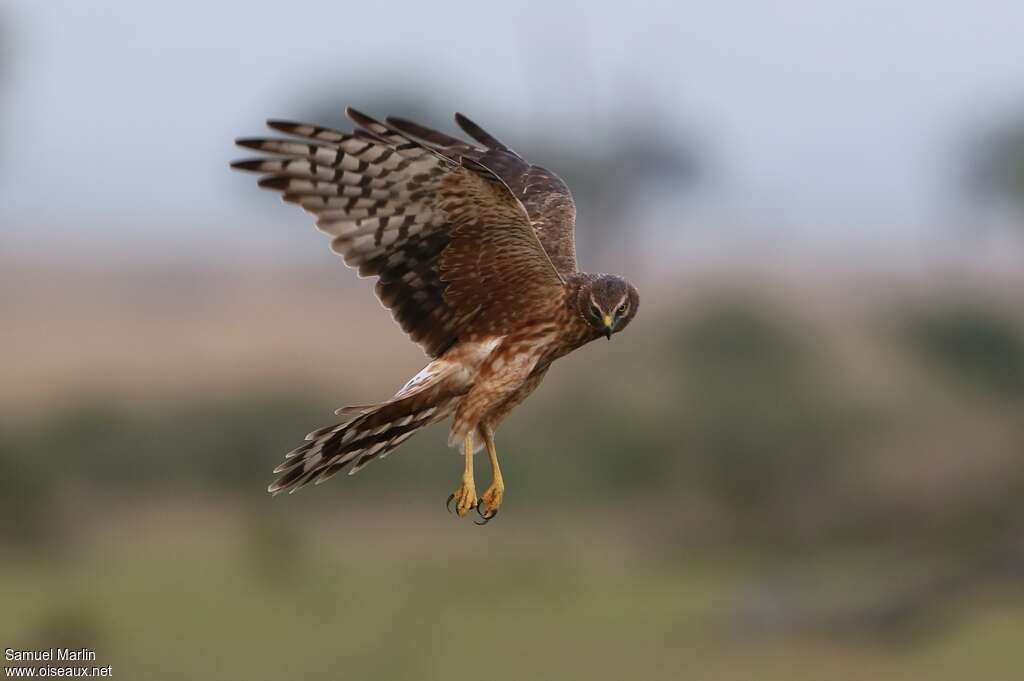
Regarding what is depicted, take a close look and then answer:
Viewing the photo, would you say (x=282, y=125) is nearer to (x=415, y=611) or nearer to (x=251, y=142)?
(x=251, y=142)

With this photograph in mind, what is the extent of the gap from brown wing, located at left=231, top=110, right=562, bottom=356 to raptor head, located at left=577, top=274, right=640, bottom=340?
0.28m

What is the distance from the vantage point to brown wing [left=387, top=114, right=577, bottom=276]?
32.5ft

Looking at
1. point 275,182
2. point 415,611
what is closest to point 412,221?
point 275,182

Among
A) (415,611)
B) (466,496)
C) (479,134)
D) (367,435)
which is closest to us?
(466,496)

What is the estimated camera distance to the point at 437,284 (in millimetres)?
9219

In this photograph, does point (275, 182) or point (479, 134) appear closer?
point (275, 182)

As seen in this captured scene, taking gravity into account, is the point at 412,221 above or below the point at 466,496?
above

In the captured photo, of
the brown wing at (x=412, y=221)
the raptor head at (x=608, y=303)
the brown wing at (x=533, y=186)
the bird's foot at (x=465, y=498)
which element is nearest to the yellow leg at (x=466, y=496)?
the bird's foot at (x=465, y=498)

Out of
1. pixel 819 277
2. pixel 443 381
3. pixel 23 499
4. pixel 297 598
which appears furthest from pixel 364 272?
pixel 819 277

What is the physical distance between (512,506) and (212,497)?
624 centimetres

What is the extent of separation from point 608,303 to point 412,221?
3.32ft

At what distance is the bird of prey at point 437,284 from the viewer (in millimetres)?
8828

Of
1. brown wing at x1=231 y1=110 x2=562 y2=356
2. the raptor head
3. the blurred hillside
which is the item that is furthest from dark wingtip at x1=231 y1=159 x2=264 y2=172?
the blurred hillside

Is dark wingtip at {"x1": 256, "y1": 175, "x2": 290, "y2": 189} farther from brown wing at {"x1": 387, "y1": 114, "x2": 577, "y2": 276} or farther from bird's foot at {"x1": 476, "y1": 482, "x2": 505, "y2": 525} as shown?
bird's foot at {"x1": 476, "y1": 482, "x2": 505, "y2": 525}
